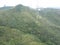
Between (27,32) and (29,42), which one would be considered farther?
(27,32)

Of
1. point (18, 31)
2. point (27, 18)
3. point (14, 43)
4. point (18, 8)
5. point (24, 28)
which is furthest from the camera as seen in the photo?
point (18, 8)

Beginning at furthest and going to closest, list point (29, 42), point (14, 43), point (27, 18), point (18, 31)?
point (27, 18), point (18, 31), point (29, 42), point (14, 43)

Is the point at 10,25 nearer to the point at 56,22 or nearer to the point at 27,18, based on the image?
the point at 27,18

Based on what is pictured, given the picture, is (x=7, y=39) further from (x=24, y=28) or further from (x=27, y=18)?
(x=27, y=18)

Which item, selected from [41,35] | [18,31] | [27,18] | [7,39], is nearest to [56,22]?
[27,18]

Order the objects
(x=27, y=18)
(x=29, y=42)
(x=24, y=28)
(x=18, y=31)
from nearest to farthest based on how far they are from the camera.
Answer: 1. (x=29, y=42)
2. (x=18, y=31)
3. (x=24, y=28)
4. (x=27, y=18)

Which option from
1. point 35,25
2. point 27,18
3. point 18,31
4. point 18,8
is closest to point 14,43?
point 18,31

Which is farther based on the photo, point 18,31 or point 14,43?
point 18,31

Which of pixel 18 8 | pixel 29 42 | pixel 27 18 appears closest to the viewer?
pixel 29 42

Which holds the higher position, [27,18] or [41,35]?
[27,18]
